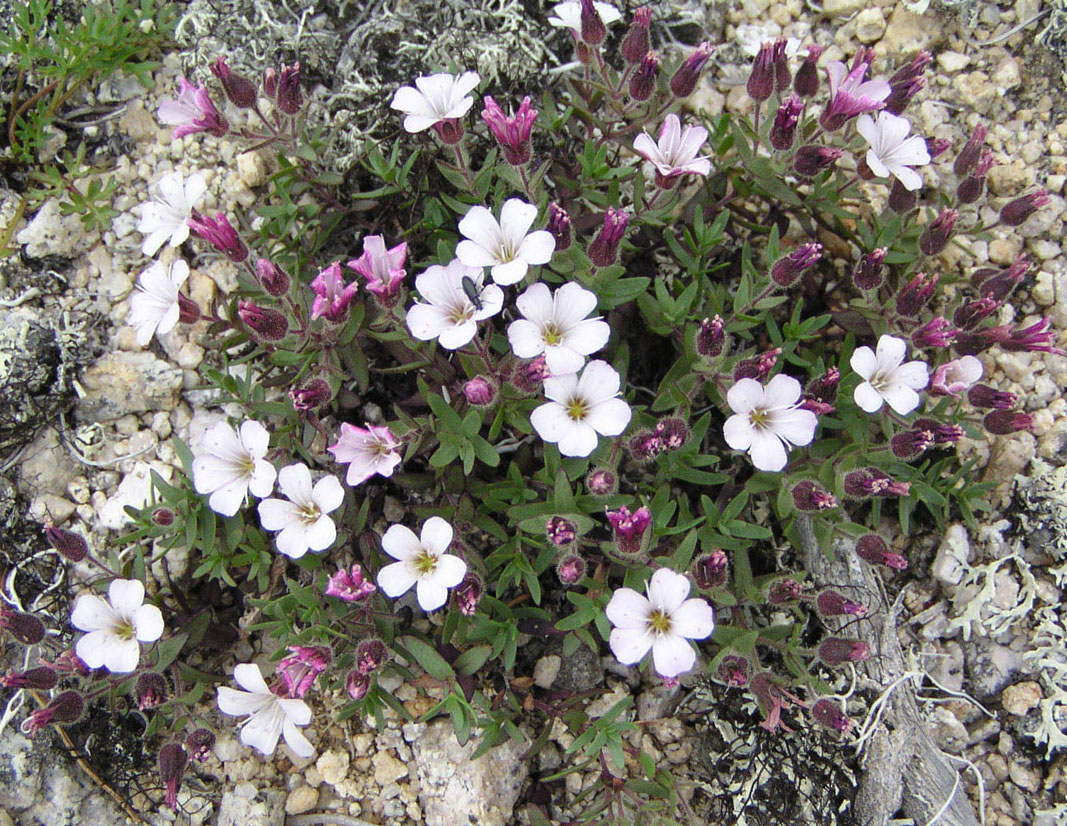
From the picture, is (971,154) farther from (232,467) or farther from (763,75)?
(232,467)

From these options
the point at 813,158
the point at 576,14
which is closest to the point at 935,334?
the point at 813,158

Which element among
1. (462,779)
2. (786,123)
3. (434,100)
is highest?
(434,100)

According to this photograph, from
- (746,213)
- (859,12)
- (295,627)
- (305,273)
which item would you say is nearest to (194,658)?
(295,627)

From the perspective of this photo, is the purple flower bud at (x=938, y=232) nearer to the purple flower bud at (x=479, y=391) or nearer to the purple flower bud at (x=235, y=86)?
the purple flower bud at (x=479, y=391)

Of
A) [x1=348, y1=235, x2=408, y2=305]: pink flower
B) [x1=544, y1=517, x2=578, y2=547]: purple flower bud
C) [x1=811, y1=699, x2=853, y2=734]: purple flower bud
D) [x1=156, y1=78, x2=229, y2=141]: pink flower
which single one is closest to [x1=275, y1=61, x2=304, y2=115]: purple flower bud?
[x1=156, y1=78, x2=229, y2=141]: pink flower

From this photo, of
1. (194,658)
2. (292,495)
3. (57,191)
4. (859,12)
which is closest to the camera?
(292,495)

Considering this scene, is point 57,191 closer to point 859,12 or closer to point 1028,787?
point 859,12
